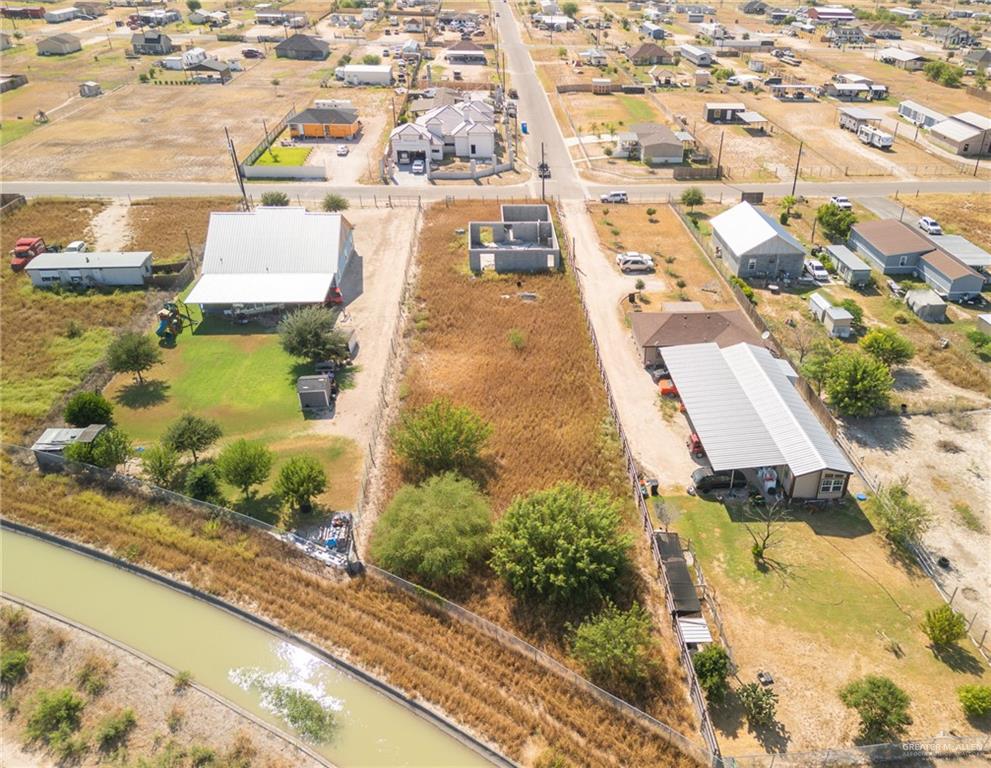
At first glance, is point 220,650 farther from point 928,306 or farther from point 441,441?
point 928,306

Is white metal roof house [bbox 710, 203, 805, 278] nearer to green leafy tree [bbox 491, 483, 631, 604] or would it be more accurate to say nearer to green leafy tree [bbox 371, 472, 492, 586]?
green leafy tree [bbox 491, 483, 631, 604]

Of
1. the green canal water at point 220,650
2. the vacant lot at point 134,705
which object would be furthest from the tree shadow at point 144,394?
the vacant lot at point 134,705

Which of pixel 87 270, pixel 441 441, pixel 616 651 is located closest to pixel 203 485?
pixel 441 441

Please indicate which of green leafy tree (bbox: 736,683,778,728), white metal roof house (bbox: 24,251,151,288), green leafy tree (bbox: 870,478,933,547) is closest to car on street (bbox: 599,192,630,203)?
white metal roof house (bbox: 24,251,151,288)

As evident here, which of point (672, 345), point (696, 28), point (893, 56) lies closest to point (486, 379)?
point (672, 345)

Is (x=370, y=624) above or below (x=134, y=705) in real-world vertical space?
above

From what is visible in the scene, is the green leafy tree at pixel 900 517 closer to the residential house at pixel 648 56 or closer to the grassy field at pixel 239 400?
the grassy field at pixel 239 400
